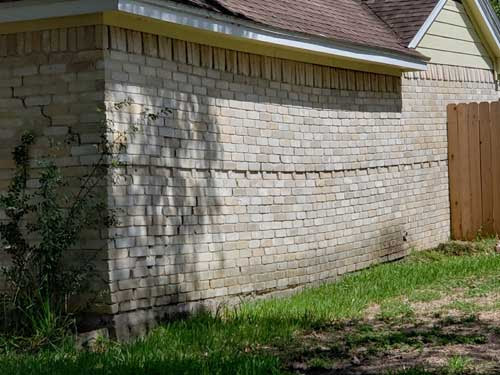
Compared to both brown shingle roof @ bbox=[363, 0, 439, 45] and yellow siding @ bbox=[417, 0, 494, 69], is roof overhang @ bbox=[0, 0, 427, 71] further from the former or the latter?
yellow siding @ bbox=[417, 0, 494, 69]

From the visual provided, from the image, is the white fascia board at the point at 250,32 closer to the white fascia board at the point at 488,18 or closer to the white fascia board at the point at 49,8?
the white fascia board at the point at 49,8

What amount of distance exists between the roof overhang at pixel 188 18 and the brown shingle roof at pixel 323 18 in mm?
80

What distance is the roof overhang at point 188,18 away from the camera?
26.6ft

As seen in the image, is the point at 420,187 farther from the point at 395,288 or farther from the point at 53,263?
the point at 53,263

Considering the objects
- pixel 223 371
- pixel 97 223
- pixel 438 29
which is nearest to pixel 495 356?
pixel 223 371

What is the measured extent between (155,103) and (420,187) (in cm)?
632

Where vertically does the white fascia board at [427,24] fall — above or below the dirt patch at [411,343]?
above

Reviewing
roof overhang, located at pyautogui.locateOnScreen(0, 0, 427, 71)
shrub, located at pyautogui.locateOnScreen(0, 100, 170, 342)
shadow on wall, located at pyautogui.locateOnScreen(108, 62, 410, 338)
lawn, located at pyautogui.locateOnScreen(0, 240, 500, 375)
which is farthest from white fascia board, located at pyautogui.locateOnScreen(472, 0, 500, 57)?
shrub, located at pyautogui.locateOnScreen(0, 100, 170, 342)

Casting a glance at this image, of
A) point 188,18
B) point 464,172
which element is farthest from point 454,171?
point 188,18

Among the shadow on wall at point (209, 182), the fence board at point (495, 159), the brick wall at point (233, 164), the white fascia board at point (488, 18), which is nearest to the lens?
the brick wall at point (233, 164)

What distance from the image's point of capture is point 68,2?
8.12m

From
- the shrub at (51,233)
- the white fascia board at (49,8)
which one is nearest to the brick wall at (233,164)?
the shrub at (51,233)

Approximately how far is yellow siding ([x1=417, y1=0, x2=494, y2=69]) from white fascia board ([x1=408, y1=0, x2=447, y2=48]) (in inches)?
7.6

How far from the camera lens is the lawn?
6.92m
